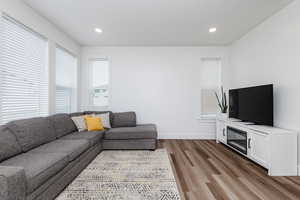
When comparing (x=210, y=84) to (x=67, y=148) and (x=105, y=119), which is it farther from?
(x=67, y=148)

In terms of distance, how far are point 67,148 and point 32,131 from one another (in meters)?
0.57

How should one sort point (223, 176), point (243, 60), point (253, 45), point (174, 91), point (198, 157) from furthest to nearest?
point (174, 91) → point (243, 60) → point (253, 45) → point (198, 157) → point (223, 176)

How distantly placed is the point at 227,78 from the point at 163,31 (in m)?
2.42

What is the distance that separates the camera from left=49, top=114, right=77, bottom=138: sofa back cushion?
304 centimetres

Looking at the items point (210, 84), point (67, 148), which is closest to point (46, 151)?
point (67, 148)

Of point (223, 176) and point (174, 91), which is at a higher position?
point (174, 91)

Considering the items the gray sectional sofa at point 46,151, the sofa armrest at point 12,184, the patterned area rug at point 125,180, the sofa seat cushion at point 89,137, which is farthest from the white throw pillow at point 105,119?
the sofa armrest at point 12,184

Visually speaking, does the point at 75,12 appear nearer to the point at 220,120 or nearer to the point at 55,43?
the point at 55,43

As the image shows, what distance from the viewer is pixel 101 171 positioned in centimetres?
265

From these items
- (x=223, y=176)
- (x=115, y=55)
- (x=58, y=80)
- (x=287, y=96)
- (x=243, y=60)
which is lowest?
(x=223, y=176)

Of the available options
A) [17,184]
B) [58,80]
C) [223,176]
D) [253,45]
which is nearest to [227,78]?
[253,45]

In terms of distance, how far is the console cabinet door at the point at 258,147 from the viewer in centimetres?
266

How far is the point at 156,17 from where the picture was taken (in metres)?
3.09

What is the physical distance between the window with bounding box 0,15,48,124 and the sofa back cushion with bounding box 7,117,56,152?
0.30 metres
